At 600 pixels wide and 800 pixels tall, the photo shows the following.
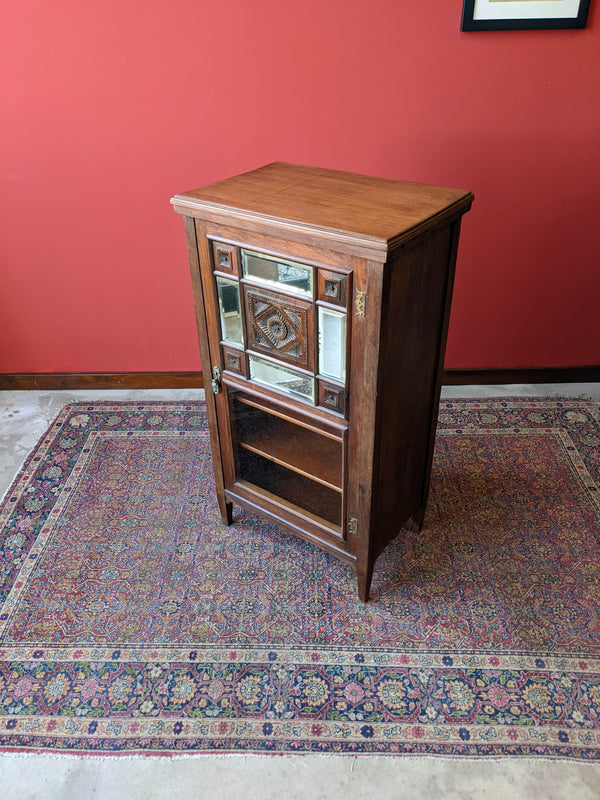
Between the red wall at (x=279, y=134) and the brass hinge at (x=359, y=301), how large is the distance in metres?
1.20

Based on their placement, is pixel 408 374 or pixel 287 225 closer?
pixel 287 225

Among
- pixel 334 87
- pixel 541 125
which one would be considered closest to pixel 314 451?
pixel 334 87

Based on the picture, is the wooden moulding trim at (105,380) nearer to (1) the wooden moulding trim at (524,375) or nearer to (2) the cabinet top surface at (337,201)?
(1) the wooden moulding trim at (524,375)

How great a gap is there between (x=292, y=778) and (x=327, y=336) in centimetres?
108

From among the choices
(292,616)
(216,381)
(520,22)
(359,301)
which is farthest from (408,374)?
(520,22)

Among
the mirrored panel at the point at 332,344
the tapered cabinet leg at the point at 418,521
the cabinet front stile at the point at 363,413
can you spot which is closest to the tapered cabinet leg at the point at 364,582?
the cabinet front stile at the point at 363,413

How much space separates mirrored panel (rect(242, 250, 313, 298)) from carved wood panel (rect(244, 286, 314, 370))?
0.03 meters

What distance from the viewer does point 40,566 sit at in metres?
2.11

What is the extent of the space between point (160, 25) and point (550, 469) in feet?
7.10

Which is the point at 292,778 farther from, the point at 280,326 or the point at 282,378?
the point at 280,326

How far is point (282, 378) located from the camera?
1.76 meters

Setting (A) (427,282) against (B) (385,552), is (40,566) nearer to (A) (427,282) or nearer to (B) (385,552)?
(B) (385,552)

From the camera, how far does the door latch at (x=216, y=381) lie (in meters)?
1.89

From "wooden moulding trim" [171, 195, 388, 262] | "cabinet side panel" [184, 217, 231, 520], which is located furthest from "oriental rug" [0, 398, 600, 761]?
"wooden moulding trim" [171, 195, 388, 262]
